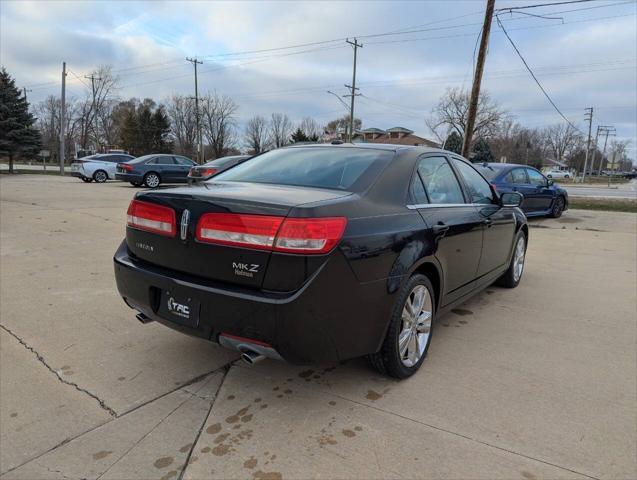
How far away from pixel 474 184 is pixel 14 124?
122 feet

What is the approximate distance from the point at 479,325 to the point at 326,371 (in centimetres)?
168

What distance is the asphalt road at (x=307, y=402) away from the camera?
86.4 inches

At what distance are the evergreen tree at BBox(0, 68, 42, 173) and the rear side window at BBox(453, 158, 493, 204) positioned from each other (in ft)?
118

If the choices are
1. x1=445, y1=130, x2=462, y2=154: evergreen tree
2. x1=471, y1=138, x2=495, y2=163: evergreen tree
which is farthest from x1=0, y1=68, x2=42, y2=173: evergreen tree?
x1=471, y1=138, x2=495, y2=163: evergreen tree

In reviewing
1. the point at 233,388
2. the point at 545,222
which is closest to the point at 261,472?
the point at 233,388

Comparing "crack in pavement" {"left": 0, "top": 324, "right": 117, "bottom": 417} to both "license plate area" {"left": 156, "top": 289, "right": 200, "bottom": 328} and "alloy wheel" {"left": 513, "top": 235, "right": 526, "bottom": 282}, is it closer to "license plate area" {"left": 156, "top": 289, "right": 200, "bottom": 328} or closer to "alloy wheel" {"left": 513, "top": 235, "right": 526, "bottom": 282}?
"license plate area" {"left": 156, "top": 289, "right": 200, "bottom": 328}

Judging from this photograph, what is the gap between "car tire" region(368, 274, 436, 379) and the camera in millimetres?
2781

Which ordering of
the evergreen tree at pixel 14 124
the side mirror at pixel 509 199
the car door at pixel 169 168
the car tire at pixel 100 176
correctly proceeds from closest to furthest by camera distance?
the side mirror at pixel 509 199 < the car door at pixel 169 168 < the car tire at pixel 100 176 < the evergreen tree at pixel 14 124

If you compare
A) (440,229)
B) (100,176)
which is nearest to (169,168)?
(100,176)

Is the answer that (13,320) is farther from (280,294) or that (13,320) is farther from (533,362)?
(533,362)

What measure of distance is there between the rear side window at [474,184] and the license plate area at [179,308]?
2654mm

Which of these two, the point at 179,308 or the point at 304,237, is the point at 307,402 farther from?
the point at 304,237

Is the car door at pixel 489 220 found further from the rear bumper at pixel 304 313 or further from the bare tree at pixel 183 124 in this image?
the bare tree at pixel 183 124

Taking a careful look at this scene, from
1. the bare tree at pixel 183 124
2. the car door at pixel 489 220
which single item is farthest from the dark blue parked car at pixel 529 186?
the bare tree at pixel 183 124
